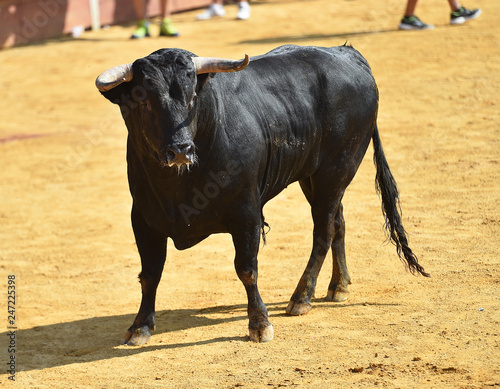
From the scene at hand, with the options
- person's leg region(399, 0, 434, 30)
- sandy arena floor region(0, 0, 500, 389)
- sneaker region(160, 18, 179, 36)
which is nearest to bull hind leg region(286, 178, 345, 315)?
sandy arena floor region(0, 0, 500, 389)

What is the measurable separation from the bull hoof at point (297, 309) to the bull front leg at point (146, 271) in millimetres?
952

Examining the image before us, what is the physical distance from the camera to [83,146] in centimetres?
1113

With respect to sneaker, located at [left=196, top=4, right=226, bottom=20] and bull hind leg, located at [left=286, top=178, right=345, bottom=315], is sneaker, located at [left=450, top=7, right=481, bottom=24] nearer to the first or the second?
sneaker, located at [left=196, top=4, right=226, bottom=20]

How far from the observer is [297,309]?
586 cm

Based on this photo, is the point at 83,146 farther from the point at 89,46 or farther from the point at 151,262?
the point at 151,262

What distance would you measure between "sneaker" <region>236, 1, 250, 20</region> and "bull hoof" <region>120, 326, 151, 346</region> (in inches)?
472

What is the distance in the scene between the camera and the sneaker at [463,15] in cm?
1416

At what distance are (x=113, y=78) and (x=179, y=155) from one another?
61 cm

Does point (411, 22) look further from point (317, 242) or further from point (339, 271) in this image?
point (317, 242)

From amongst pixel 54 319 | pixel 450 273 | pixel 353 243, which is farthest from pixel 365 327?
pixel 54 319

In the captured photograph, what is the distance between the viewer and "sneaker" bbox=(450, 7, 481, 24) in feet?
46.5

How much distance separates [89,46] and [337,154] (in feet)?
33.7

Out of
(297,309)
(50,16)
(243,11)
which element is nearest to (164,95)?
(297,309)

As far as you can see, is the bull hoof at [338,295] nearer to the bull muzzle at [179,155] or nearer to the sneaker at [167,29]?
the bull muzzle at [179,155]
